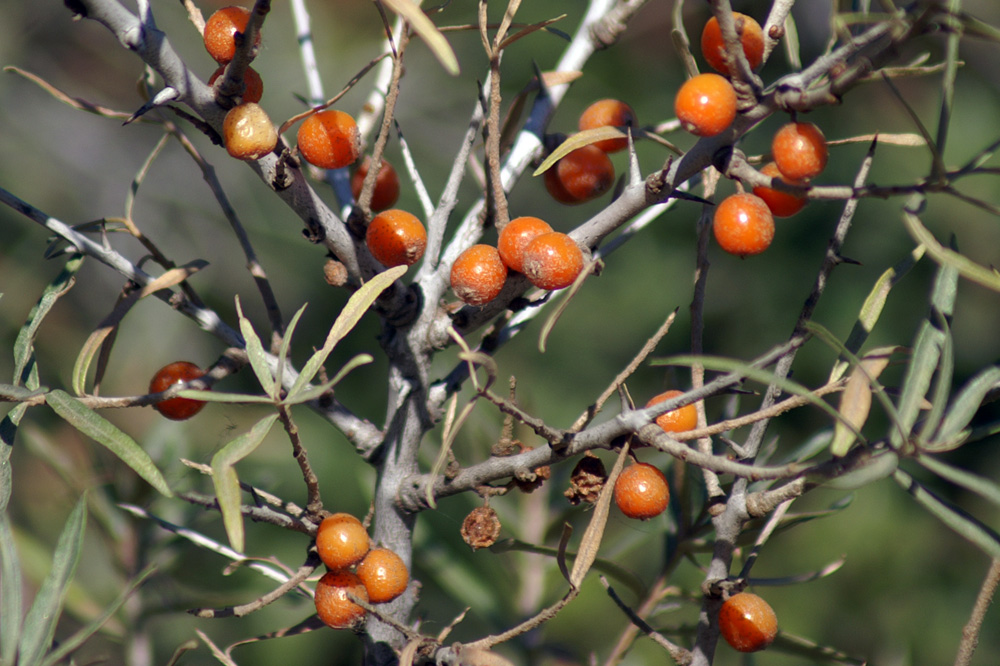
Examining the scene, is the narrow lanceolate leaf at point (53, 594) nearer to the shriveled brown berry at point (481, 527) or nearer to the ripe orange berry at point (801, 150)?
the shriveled brown berry at point (481, 527)

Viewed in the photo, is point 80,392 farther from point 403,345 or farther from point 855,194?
point 855,194

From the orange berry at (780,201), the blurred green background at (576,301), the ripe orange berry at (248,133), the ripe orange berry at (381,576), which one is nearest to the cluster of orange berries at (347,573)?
the ripe orange berry at (381,576)

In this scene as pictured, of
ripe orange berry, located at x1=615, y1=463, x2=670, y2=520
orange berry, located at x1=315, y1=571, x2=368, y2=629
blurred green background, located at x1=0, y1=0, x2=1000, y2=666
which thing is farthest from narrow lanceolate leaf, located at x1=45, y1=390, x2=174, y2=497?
blurred green background, located at x1=0, y1=0, x2=1000, y2=666

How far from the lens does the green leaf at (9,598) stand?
1.17ft

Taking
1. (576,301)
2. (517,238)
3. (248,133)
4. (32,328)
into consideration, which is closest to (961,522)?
(517,238)

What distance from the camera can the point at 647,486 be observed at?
426 millimetres

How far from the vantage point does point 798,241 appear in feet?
5.49

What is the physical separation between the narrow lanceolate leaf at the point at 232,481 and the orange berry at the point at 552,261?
16 cm

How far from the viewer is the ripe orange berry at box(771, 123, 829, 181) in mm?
342

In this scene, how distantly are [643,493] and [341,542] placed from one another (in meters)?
0.18

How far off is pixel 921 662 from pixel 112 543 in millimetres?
1289

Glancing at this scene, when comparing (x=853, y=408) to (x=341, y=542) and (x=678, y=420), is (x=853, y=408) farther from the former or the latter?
(x=341, y=542)

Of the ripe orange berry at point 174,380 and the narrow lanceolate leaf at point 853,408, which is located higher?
the narrow lanceolate leaf at point 853,408

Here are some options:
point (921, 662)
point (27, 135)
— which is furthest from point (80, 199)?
point (921, 662)
